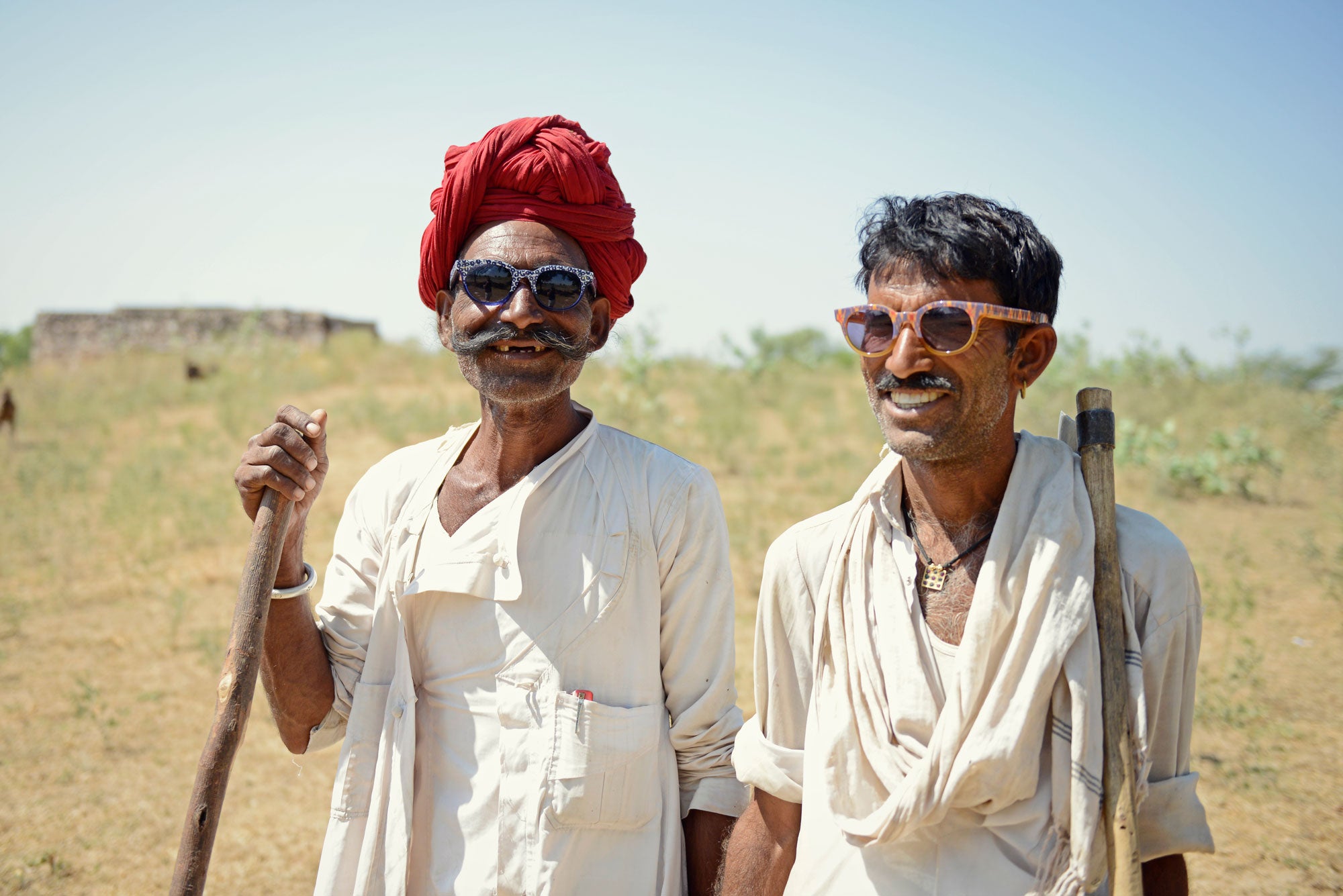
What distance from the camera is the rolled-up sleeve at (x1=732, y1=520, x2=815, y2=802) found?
177 centimetres

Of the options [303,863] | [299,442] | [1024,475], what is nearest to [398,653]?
[299,442]

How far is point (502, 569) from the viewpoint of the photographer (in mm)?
2037

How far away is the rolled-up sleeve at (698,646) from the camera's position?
2.07 meters

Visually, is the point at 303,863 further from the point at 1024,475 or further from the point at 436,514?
the point at 1024,475

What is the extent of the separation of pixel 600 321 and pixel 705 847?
1280 millimetres

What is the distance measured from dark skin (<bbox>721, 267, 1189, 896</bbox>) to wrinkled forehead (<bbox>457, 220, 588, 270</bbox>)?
2.60ft

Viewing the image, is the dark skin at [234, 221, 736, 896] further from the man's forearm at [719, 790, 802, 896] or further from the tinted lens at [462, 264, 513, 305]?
the man's forearm at [719, 790, 802, 896]

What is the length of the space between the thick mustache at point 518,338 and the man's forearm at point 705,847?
1.10m

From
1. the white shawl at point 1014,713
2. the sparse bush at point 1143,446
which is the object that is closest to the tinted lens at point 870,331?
the white shawl at point 1014,713

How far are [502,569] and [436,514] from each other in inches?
→ 10.2

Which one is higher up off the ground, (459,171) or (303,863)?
(459,171)

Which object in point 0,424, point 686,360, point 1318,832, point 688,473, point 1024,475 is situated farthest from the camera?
point 686,360

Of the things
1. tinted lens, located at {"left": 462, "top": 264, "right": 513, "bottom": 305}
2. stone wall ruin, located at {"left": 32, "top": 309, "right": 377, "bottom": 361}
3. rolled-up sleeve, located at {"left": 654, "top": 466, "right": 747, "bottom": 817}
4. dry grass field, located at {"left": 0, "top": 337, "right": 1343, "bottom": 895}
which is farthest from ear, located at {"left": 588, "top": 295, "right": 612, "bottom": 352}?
stone wall ruin, located at {"left": 32, "top": 309, "right": 377, "bottom": 361}

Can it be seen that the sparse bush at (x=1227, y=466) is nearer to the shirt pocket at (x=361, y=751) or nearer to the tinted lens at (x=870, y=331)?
the tinted lens at (x=870, y=331)
